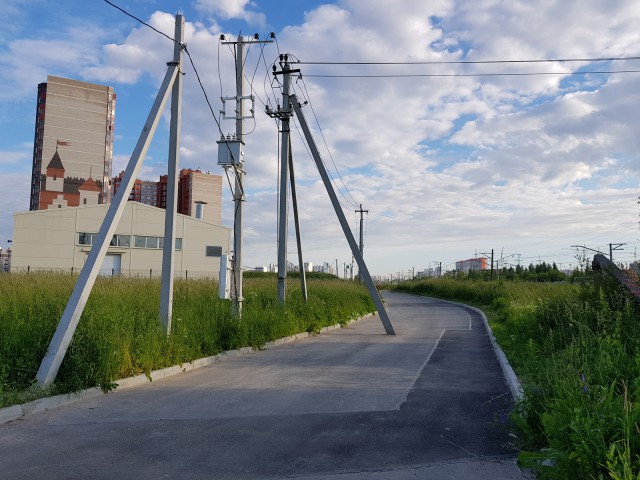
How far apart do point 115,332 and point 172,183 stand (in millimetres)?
3612

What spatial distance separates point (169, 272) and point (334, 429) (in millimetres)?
5854

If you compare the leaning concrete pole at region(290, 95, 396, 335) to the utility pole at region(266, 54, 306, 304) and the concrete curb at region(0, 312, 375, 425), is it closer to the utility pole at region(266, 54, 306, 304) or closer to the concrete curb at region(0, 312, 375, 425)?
the utility pole at region(266, 54, 306, 304)

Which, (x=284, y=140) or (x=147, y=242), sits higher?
(x=284, y=140)

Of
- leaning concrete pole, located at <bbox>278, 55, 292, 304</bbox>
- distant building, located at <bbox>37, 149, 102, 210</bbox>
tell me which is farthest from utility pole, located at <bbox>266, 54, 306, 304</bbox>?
distant building, located at <bbox>37, 149, 102, 210</bbox>

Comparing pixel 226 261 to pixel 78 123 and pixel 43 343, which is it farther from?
pixel 78 123

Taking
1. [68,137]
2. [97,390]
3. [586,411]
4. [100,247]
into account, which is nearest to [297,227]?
[100,247]

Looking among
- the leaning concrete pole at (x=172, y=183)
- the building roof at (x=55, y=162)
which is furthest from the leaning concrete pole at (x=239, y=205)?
the building roof at (x=55, y=162)

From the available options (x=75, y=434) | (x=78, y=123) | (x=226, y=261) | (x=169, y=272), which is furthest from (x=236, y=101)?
(x=78, y=123)

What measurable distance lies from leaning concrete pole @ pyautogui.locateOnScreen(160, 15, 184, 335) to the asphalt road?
1.81 meters

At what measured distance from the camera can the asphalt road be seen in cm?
473

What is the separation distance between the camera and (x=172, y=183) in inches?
434

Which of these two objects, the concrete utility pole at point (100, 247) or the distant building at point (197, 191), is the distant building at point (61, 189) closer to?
the distant building at point (197, 191)

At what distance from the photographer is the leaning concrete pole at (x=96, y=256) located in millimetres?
7546

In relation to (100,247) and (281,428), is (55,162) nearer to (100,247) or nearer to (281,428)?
(100,247)
